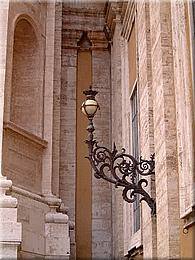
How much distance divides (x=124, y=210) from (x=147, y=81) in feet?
13.0

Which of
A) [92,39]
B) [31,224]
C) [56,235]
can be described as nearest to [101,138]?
[92,39]

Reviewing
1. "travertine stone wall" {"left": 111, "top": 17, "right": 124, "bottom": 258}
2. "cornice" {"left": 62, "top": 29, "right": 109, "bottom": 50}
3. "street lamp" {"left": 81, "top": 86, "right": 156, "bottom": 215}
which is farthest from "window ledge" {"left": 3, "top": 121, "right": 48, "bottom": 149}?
"street lamp" {"left": 81, "top": 86, "right": 156, "bottom": 215}

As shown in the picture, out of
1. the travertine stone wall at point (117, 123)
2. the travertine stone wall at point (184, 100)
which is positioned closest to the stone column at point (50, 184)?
the travertine stone wall at point (117, 123)

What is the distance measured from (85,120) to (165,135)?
293 inches

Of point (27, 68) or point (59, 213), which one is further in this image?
point (27, 68)

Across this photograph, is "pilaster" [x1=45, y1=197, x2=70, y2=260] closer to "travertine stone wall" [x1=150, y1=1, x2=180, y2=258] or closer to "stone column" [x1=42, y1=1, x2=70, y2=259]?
"stone column" [x1=42, y1=1, x2=70, y2=259]

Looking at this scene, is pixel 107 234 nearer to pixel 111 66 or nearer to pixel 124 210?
pixel 124 210

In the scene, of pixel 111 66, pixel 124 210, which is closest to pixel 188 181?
pixel 124 210

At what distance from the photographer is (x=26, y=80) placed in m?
14.6

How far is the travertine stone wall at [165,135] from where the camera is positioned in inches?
315

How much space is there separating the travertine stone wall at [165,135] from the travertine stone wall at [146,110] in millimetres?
529

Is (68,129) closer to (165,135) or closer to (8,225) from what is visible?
(8,225)

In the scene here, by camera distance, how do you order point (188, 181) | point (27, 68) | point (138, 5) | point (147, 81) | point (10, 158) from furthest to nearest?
point (27, 68), point (10, 158), point (138, 5), point (147, 81), point (188, 181)

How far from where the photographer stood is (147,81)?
10109mm
